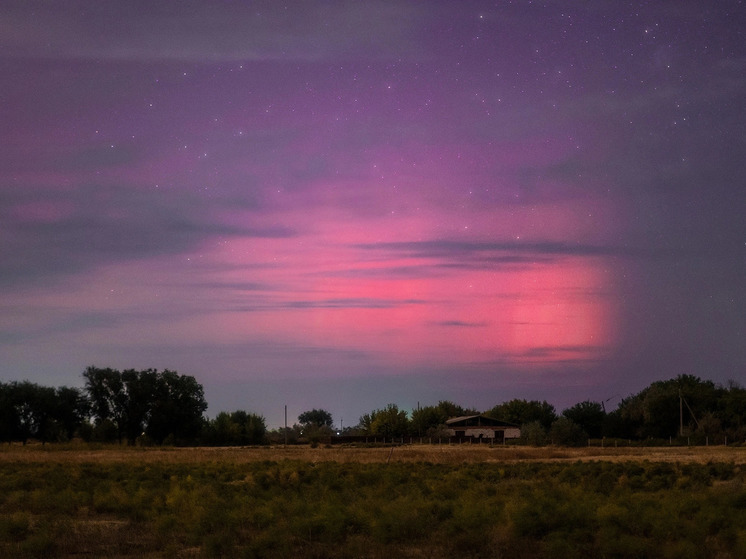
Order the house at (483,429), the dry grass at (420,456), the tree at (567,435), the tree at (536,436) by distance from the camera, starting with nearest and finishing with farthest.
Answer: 1. the dry grass at (420,456)
2. the tree at (567,435)
3. the tree at (536,436)
4. the house at (483,429)

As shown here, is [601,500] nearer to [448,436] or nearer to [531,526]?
[531,526]

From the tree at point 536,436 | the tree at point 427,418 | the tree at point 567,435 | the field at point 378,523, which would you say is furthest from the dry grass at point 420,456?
the tree at point 427,418

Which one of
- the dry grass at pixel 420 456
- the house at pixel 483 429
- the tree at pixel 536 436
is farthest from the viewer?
the house at pixel 483 429

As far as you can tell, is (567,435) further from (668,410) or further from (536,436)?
(668,410)

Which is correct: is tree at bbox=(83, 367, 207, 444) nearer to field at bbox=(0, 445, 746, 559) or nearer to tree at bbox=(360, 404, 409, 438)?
tree at bbox=(360, 404, 409, 438)

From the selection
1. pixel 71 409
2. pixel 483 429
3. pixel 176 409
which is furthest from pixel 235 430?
pixel 483 429

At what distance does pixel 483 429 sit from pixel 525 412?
15.0m

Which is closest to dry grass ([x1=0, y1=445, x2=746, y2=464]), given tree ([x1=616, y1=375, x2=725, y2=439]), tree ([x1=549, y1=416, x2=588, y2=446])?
tree ([x1=549, y1=416, x2=588, y2=446])

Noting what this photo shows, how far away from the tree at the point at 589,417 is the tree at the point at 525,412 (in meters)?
9.17

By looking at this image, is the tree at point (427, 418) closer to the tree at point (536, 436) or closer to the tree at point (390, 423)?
the tree at point (390, 423)

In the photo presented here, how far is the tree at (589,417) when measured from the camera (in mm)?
107812

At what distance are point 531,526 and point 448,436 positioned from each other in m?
89.4

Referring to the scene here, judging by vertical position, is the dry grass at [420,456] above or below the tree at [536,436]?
below

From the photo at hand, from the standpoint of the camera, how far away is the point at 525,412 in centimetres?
12100
